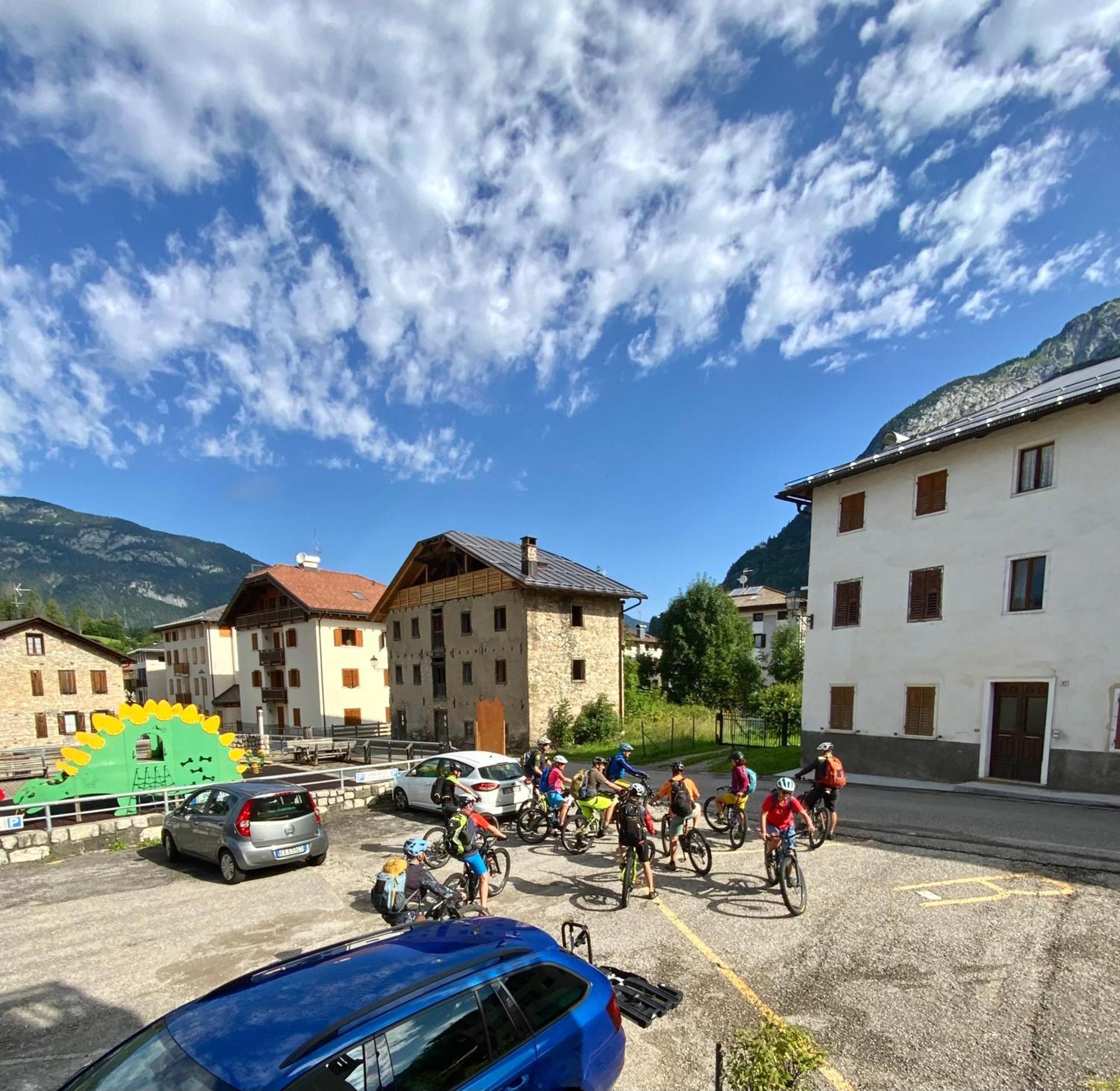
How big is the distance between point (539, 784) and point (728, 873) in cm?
415

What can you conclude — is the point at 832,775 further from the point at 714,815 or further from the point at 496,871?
the point at 496,871

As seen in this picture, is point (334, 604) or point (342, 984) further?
point (334, 604)

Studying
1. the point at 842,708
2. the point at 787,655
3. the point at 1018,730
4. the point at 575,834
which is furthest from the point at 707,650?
the point at 575,834

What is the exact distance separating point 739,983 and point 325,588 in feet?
135

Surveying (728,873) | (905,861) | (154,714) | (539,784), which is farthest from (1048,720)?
(154,714)

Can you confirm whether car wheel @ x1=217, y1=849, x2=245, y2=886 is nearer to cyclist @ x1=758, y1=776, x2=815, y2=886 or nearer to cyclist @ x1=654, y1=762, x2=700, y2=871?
cyclist @ x1=654, y1=762, x2=700, y2=871

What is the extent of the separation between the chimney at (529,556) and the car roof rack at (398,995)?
24.7 meters

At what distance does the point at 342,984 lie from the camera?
339 cm

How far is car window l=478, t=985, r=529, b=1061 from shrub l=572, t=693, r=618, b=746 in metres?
25.3

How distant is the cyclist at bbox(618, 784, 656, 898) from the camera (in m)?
8.12

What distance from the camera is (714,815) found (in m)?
12.2

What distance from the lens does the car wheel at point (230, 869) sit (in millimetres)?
9906

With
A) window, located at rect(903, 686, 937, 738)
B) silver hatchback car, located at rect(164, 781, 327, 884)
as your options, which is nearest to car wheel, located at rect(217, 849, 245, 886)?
silver hatchback car, located at rect(164, 781, 327, 884)

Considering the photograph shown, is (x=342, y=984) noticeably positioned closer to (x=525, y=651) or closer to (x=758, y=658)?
(x=525, y=651)
